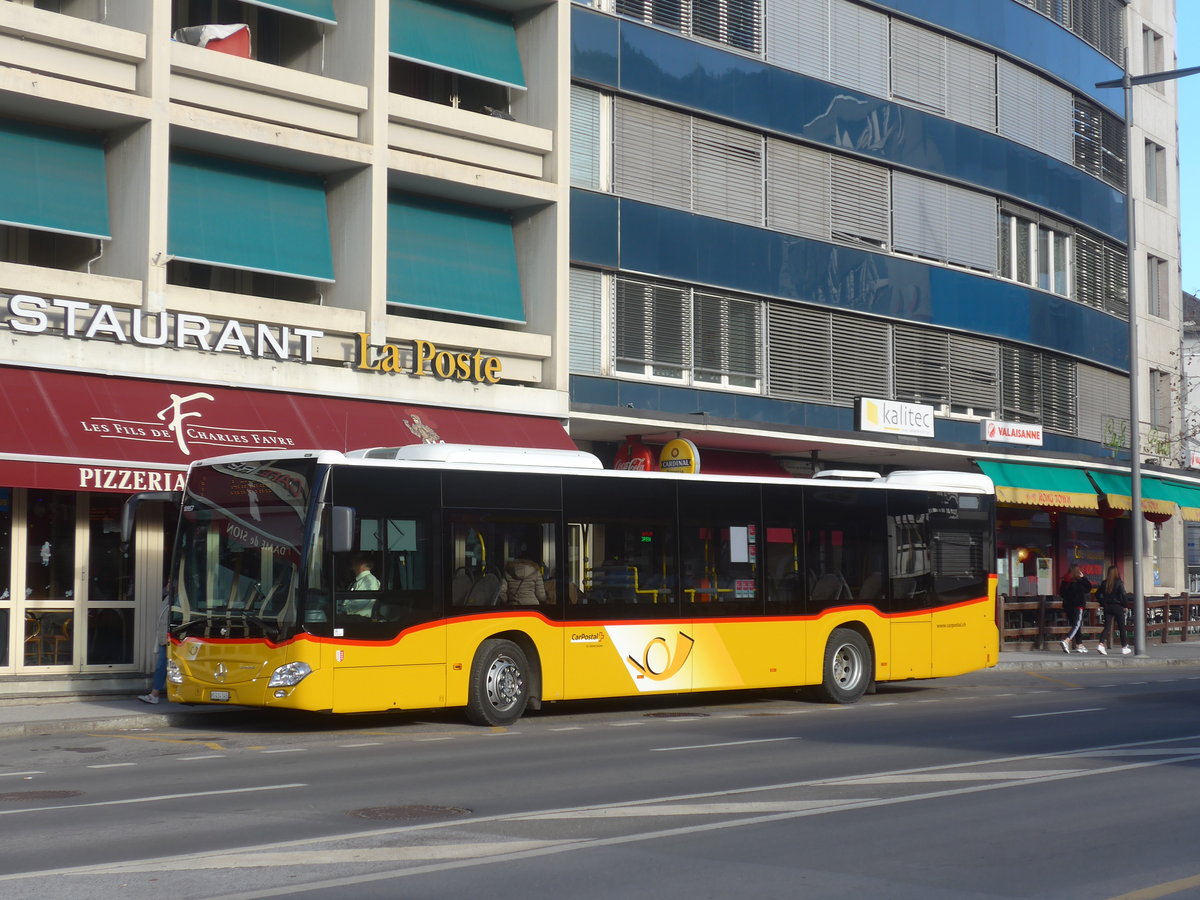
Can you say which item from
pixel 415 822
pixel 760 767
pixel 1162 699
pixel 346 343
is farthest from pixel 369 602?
pixel 1162 699

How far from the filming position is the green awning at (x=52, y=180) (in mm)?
20359

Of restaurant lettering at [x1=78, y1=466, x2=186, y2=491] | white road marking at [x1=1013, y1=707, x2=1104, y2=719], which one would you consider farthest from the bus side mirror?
white road marking at [x1=1013, y1=707, x2=1104, y2=719]

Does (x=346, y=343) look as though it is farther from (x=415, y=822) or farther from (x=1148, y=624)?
(x=1148, y=624)

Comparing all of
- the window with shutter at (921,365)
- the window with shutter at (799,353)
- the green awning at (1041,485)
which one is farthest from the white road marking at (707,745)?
the green awning at (1041,485)

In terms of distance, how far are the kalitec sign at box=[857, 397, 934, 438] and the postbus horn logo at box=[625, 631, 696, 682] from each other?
13.5 meters

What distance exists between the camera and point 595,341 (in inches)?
1070

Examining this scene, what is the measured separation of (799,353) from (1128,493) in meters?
13.2

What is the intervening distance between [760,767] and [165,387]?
11.7m

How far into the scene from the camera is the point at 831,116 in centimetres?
3155

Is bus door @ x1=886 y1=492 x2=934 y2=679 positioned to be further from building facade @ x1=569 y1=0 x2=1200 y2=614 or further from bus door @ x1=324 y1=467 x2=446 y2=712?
bus door @ x1=324 y1=467 x2=446 y2=712

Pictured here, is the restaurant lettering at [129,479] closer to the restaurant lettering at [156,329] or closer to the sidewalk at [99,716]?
the restaurant lettering at [156,329]

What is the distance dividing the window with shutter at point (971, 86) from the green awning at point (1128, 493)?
30.8 ft

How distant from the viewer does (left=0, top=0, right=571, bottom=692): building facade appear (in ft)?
66.4

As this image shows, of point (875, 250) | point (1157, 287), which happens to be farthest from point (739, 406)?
point (1157, 287)
